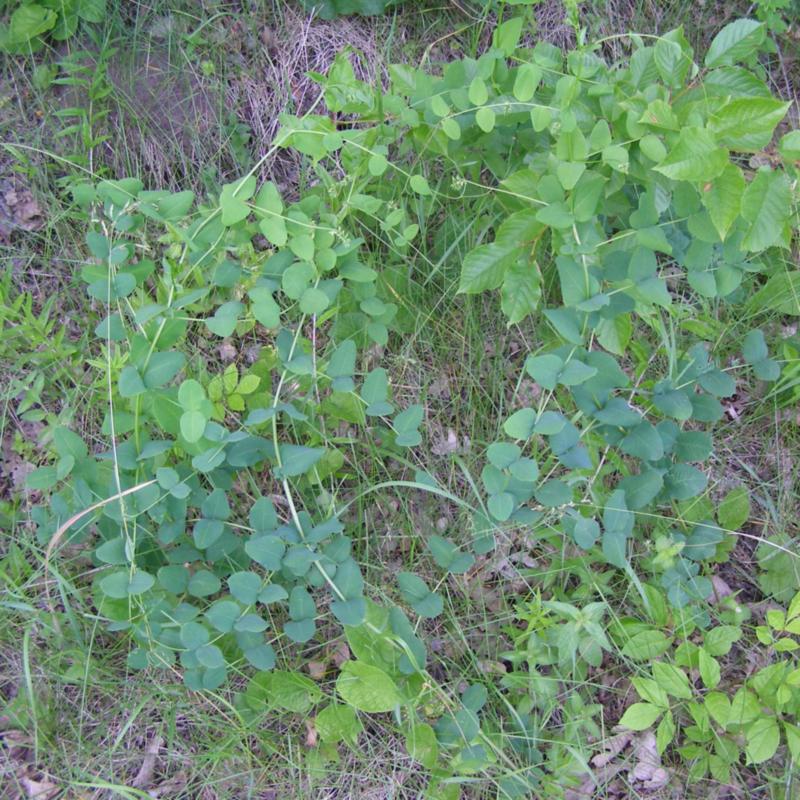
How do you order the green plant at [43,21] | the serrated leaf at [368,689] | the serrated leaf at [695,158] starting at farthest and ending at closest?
the green plant at [43,21] → the serrated leaf at [368,689] → the serrated leaf at [695,158]

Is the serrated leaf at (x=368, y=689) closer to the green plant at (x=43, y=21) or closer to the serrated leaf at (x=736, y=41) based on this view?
the serrated leaf at (x=736, y=41)

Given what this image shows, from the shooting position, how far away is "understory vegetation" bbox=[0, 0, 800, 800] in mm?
2043

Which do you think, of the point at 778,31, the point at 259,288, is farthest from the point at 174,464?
the point at 778,31

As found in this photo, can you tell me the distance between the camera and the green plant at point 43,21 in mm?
2666

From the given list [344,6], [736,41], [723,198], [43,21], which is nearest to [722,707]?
[723,198]

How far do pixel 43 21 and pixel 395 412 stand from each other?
179 centimetres

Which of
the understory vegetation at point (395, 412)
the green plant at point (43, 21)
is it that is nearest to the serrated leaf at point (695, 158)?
the understory vegetation at point (395, 412)

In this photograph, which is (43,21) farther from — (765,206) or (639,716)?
Answer: (639,716)

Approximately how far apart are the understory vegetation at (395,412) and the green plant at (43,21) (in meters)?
0.01

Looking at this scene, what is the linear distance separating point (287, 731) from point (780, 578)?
160 centimetres

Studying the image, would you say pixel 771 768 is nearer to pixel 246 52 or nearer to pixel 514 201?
pixel 514 201

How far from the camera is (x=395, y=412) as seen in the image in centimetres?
260

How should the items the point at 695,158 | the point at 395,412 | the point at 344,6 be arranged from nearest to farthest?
the point at 695,158 < the point at 395,412 < the point at 344,6

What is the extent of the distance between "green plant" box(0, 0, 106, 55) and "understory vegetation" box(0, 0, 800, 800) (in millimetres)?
13
